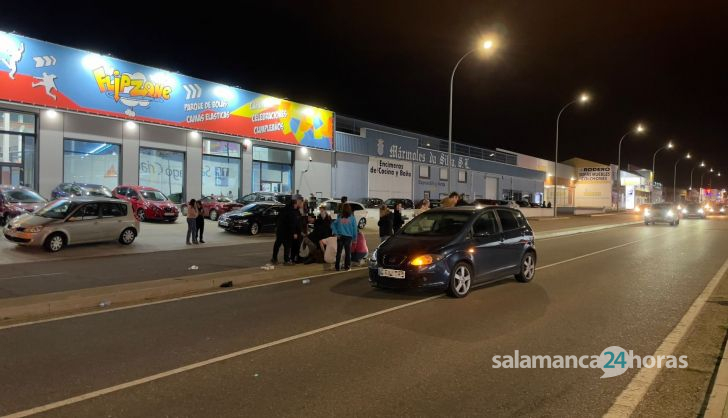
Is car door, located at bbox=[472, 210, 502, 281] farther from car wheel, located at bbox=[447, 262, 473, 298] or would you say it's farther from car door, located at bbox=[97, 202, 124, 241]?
car door, located at bbox=[97, 202, 124, 241]

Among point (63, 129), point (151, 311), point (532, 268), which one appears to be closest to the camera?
point (151, 311)

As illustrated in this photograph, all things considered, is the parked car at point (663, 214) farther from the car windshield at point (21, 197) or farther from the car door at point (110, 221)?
the car windshield at point (21, 197)

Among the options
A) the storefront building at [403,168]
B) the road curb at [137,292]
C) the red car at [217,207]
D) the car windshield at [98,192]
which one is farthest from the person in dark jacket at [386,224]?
the storefront building at [403,168]

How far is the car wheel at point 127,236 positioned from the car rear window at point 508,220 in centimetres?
1196

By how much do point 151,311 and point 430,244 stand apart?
181 inches

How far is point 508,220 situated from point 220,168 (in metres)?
26.4

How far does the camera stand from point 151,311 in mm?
7777

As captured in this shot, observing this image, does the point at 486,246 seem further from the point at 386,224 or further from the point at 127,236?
the point at 127,236

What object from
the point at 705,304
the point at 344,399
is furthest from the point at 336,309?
the point at 705,304

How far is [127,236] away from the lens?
16141 millimetres

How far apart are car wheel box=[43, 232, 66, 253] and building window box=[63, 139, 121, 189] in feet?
44.1

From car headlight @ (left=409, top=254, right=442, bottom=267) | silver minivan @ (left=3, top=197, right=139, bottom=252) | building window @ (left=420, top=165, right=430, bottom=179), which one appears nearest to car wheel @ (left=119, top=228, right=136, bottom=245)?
silver minivan @ (left=3, top=197, right=139, bottom=252)

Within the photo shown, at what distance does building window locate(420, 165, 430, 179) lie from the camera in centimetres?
4816

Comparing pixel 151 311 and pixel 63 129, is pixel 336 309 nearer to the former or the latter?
pixel 151 311
